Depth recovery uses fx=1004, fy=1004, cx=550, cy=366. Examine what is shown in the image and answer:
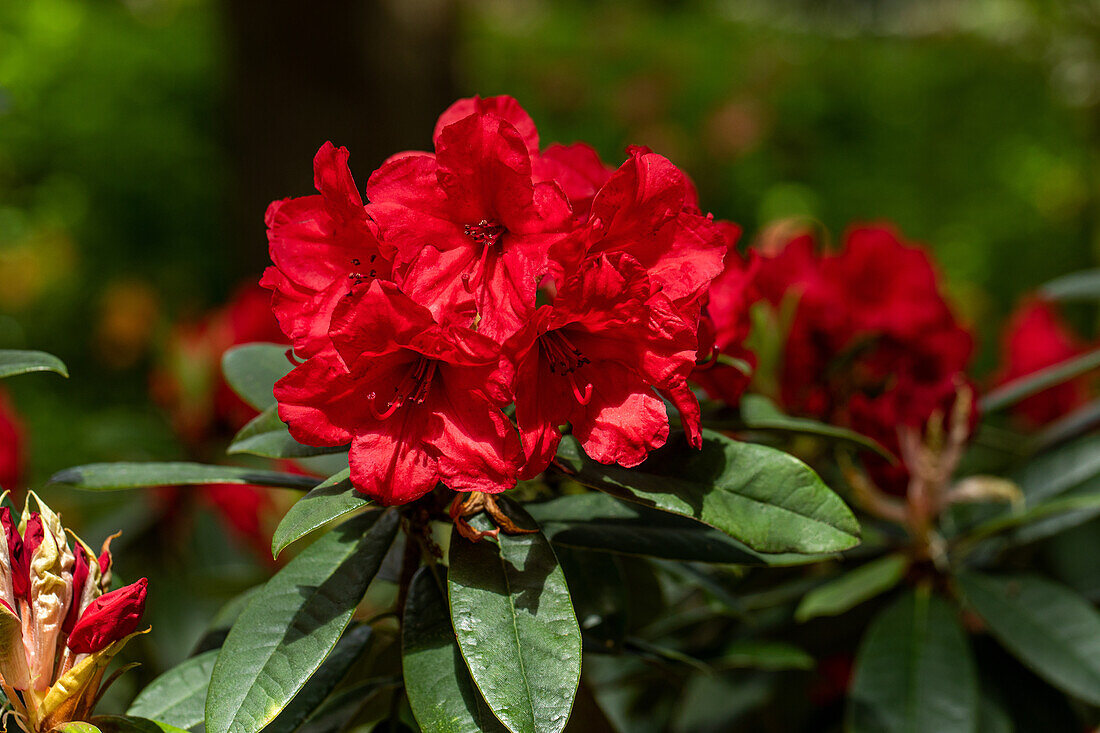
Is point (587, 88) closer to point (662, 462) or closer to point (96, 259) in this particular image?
point (96, 259)

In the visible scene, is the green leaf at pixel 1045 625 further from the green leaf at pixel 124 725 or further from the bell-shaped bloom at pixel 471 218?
the green leaf at pixel 124 725

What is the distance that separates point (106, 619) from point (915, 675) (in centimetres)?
79

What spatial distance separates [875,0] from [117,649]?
698 centimetres

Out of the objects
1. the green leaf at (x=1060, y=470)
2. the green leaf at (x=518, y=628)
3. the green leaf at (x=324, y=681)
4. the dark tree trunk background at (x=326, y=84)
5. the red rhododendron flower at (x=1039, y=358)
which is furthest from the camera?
the dark tree trunk background at (x=326, y=84)

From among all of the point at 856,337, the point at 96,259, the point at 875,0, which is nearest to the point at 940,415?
the point at 856,337

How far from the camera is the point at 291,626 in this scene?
2.33ft

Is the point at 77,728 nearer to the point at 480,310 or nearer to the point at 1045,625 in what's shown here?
the point at 480,310

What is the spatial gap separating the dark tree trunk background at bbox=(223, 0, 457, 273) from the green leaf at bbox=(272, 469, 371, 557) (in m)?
2.17

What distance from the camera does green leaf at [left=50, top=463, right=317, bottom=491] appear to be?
83 centimetres

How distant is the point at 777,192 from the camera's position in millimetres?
4469

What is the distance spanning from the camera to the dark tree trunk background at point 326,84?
2852 millimetres

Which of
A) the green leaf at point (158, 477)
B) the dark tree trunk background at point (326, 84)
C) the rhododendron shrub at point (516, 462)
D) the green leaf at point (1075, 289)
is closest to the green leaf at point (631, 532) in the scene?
the rhododendron shrub at point (516, 462)

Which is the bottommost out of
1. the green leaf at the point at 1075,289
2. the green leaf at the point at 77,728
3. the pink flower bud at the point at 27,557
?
the green leaf at the point at 77,728

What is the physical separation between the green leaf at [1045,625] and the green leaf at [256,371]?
785 millimetres
